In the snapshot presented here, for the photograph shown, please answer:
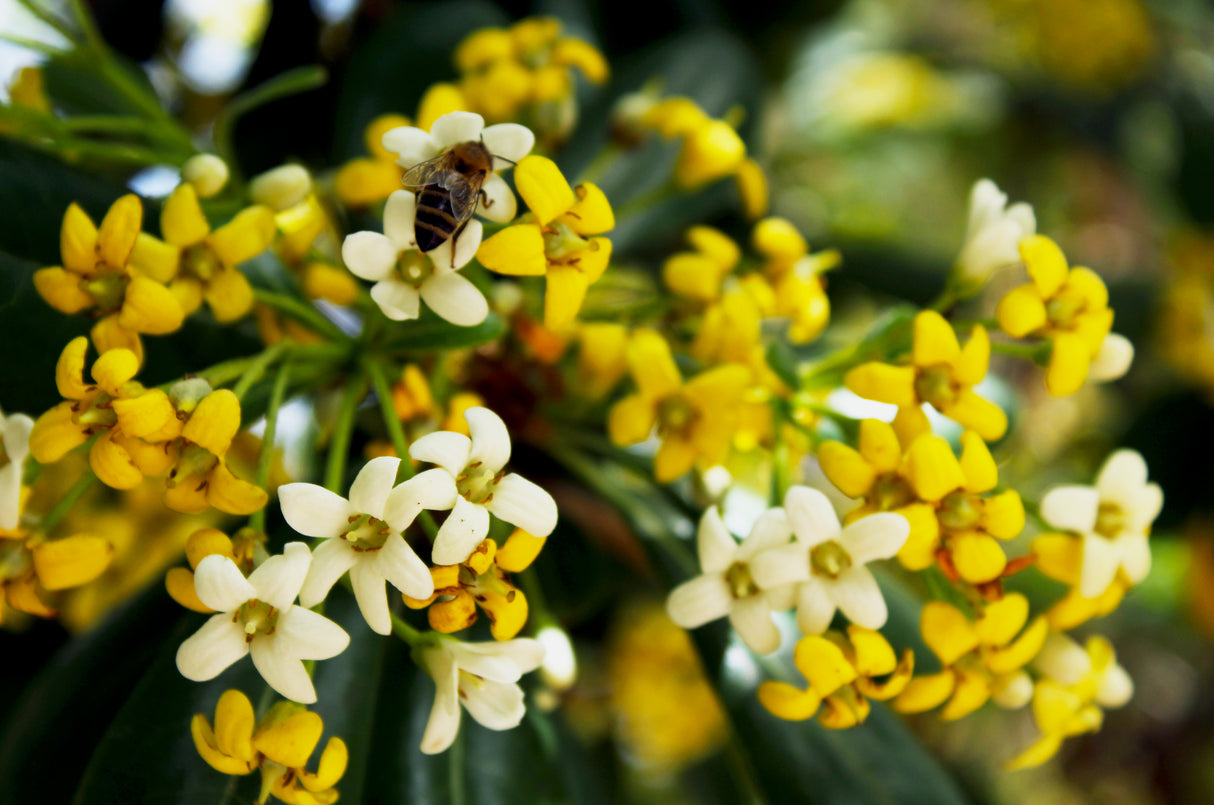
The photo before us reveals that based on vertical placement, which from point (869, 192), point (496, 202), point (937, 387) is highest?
point (496, 202)

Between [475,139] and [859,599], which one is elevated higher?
[475,139]

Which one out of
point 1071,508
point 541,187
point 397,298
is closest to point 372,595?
point 397,298

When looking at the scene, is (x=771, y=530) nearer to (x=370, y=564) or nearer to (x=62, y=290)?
(x=370, y=564)

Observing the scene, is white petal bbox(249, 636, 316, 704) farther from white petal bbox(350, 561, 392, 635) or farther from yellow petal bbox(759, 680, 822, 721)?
yellow petal bbox(759, 680, 822, 721)

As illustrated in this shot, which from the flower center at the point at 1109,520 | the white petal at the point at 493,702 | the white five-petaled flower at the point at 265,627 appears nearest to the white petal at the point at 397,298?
the white five-petaled flower at the point at 265,627

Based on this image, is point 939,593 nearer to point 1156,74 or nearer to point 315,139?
point 315,139

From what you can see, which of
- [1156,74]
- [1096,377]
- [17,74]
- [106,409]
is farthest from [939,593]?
[1156,74]

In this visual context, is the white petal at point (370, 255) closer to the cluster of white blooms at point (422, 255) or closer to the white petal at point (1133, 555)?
the cluster of white blooms at point (422, 255)
